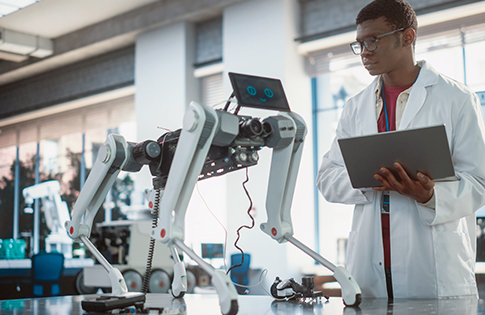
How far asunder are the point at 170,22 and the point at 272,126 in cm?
599

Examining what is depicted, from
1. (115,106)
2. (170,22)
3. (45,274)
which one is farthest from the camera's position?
(115,106)

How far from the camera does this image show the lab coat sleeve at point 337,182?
1485 mm

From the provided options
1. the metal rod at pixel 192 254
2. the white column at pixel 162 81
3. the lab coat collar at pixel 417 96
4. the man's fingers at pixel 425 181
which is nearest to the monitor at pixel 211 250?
the white column at pixel 162 81

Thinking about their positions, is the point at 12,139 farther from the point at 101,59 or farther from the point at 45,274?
the point at 45,274

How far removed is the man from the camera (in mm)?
1346

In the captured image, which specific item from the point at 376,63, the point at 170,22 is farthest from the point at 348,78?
the point at 376,63

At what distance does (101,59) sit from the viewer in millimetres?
8117

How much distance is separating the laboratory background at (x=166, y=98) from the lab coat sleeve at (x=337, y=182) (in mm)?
2527

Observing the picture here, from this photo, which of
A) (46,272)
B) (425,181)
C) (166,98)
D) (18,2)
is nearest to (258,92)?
(425,181)

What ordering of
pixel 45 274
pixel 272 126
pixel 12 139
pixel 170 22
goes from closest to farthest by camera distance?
pixel 272 126 → pixel 45 274 → pixel 170 22 → pixel 12 139

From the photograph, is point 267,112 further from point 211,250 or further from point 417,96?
point 417,96

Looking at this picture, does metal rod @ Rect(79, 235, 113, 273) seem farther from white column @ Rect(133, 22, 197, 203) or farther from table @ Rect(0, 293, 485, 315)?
white column @ Rect(133, 22, 197, 203)

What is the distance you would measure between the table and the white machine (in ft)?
21.2

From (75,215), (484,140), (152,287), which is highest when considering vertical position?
(484,140)
